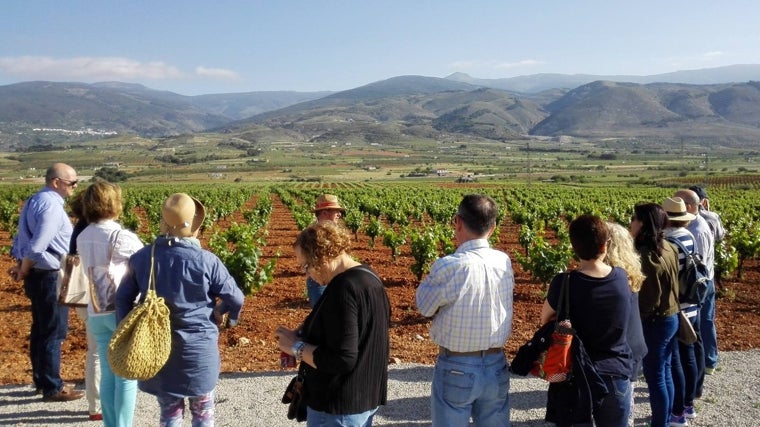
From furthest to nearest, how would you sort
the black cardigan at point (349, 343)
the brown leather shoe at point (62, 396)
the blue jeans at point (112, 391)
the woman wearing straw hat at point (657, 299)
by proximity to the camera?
the brown leather shoe at point (62, 396) < the woman wearing straw hat at point (657, 299) < the blue jeans at point (112, 391) < the black cardigan at point (349, 343)

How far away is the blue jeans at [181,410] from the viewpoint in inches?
139

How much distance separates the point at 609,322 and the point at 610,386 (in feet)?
1.27

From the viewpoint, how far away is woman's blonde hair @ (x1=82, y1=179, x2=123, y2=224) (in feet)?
13.1

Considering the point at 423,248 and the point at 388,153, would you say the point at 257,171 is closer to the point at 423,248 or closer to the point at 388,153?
the point at 388,153

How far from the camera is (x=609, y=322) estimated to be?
3.35 meters

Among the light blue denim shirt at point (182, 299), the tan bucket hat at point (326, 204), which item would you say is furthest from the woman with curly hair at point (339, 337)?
the tan bucket hat at point (326, 204)

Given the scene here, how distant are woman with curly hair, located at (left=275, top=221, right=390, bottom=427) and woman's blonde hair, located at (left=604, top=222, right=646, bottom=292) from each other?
1446 millimetres

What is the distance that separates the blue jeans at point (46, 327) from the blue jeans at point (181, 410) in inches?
86.8

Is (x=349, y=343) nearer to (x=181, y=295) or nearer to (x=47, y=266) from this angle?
(x=181, y=295)

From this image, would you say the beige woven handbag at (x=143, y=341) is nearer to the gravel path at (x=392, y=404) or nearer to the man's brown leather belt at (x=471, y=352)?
the man's brown leather belt at (x=471, y=352)

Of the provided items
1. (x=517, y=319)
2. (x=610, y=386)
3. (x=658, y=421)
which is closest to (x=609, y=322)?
(x=610, y=386)

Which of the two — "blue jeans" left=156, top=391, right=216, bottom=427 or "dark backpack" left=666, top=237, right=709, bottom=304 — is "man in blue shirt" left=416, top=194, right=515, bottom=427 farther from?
"dark backpack" left=666, top=237, right=709, bottom=304

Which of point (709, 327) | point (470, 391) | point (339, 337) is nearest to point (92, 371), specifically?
point (339, 337)

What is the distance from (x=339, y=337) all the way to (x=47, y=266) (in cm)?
346
